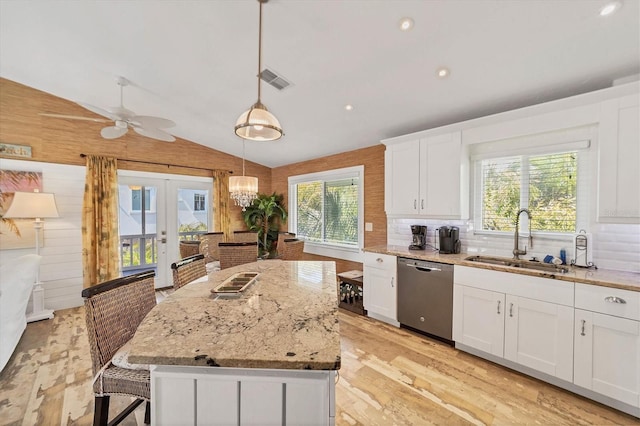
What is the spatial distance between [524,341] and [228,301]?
2.48 meters

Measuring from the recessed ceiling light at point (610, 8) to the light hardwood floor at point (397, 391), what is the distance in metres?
2.70

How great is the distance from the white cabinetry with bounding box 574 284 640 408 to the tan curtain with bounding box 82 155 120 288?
5633mm

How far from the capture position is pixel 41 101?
361cm

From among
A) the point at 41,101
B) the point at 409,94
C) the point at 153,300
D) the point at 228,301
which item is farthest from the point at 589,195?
the point at 41,101

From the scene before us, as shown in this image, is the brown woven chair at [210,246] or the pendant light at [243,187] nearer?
the pendant light at [243,187]

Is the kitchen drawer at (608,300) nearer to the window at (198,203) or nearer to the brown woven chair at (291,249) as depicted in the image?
the brown woven chair at (291,249)

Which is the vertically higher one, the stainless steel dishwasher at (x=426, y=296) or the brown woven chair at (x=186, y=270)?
the brown woven chair at (x=186, y=270)

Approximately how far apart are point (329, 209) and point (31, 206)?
13.5 ft

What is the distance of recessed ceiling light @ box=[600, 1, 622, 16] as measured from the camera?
1.54 meters

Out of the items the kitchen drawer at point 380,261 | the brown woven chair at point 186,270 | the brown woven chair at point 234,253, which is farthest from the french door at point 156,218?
the kitchen drawer at point 380,261

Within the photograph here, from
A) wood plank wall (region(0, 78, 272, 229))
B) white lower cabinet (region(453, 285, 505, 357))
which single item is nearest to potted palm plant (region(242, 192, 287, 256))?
wood plank wall (region(0, 78, 272, 229))

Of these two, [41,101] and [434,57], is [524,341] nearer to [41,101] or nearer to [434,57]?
[434,57]

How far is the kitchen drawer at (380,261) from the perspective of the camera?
311 centimetres

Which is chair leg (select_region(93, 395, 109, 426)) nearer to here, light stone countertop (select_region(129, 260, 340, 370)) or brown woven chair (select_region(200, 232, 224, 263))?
light stone countertop (select_region(129, 260, 340, 370))
